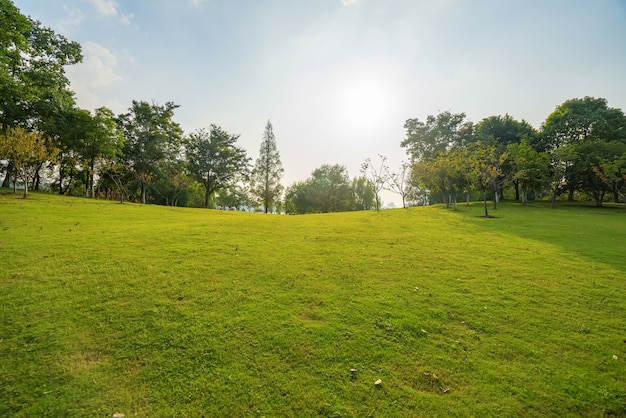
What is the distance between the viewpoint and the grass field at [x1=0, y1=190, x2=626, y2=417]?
3834mm

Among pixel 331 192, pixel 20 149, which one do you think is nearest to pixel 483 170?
pixel 331 192

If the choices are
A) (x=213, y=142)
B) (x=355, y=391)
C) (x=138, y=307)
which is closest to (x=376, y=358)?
(x=355, y=391)

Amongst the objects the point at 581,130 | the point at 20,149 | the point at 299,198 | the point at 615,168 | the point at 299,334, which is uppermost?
the point at 581,130

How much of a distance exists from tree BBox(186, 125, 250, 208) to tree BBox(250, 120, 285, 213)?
121 inches

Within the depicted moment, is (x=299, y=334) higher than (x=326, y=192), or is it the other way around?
(x=326, y=192)

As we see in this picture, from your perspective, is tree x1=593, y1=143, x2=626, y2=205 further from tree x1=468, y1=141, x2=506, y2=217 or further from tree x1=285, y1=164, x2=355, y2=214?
tree x1=285, y1=164, x2=355, y2=214

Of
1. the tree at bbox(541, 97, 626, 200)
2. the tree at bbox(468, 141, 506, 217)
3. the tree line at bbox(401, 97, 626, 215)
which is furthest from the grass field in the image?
the tree at bbox(541, 97, 626, 200)

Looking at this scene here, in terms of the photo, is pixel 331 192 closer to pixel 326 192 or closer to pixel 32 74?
pixel 326 192

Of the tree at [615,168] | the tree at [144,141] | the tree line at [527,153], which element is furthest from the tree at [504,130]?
the tree at [144,141]

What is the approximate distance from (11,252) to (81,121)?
34.1 metres

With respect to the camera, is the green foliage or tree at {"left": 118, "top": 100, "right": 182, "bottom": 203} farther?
tree at {"left": 118, "top": 100, "right": 182, "bottom": 203}

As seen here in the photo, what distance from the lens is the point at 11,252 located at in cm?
877

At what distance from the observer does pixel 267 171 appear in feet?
189

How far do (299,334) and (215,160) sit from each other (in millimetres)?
53672
